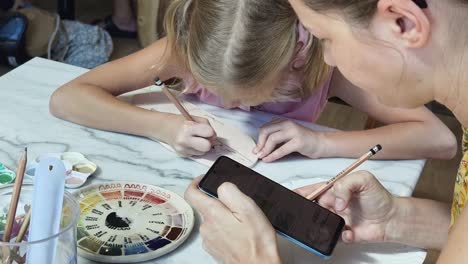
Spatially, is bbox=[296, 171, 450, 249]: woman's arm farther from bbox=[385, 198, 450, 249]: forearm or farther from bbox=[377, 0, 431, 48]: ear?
bbox=[377, 0, 431, 48]: ear

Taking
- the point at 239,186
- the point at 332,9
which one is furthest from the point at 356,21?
the point at 239,186

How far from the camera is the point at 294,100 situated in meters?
1.21

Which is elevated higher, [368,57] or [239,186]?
[368,57]

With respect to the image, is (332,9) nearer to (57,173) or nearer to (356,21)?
(356,21)

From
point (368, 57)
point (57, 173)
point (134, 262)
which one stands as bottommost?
point (134, 262)

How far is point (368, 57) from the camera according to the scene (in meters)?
0.71

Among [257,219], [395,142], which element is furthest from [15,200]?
[395,142]

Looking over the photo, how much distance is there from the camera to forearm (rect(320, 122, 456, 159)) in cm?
107

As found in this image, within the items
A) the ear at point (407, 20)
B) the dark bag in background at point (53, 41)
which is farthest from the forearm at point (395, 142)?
the dark bag in background at point (53, 41)

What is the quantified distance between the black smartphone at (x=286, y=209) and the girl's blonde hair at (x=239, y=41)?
→ 181 millimetres

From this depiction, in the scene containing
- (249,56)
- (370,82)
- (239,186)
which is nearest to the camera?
(370,82)

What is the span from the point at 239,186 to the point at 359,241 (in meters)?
0.18

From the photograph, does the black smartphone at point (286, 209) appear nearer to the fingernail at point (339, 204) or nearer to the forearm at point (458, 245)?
the fingernail at point (339, 204)

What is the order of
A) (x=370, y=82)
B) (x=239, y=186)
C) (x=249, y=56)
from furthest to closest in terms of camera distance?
(x=249, y=56)
(x=239, y=186)
(x=370, y=82)
